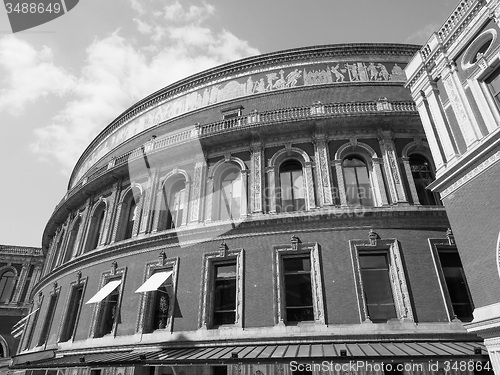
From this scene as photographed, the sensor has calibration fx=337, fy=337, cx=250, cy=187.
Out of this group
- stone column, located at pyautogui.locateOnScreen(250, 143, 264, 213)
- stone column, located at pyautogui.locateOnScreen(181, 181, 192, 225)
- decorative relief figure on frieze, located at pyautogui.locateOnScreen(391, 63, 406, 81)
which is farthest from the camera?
decorative relief figure on frieze, located at pyautogui.locateOnScreen(391, 63, 406, 81)

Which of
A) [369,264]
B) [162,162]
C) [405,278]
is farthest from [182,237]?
[405,278]

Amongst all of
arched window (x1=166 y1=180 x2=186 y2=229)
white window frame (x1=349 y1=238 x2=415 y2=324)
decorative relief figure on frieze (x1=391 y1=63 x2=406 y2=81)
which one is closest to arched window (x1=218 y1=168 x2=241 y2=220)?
arched window (x1=166 y1=180 x2=186 y2=229)

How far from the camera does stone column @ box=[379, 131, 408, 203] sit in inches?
579

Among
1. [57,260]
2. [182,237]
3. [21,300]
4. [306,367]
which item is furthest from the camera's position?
[21,300]

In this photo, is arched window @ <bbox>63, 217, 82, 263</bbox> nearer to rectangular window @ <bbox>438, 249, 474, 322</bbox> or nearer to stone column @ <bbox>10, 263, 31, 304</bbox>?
stone column @ <bbox>10, 263, 31, 304</bbox>

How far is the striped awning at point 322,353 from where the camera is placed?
10.1 m

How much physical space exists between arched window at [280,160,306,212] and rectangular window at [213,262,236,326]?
3.70 m

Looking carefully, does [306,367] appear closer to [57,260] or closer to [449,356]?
[449,356]

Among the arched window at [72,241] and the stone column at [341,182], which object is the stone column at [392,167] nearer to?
the stone column at [341,182]

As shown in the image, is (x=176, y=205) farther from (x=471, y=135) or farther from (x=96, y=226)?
(x=471, y=135)

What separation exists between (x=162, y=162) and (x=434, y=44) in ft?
46.0

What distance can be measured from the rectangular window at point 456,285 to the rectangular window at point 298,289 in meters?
5.33

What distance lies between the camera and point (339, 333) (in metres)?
12.2

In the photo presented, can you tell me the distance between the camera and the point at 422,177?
618 inches
